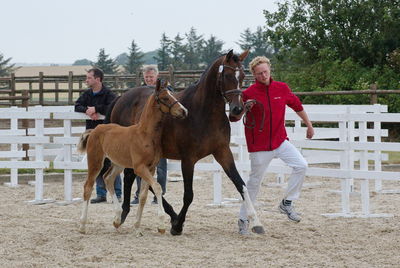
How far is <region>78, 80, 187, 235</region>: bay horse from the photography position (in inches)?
287

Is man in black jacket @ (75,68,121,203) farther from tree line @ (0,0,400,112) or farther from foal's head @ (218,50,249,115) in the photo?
tree line @ (0,0,400,112)

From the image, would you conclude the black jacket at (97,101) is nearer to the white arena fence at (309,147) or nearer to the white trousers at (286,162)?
the white arena fence at (309,147)

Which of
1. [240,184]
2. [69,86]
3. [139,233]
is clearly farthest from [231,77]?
[69,86]

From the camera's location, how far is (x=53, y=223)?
28.0 feet

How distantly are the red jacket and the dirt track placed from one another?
925mm

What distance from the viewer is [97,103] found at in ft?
33.3

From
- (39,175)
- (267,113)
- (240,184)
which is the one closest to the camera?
(240,184)

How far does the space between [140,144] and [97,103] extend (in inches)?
113

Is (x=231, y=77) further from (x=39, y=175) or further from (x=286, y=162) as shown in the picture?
(x=39, y=175)

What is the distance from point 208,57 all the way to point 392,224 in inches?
2786

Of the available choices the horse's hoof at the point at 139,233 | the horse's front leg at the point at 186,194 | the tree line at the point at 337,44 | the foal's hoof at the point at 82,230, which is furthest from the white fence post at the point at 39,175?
the tree line at the point at 337,44

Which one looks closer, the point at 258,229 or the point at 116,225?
the point at 258,229

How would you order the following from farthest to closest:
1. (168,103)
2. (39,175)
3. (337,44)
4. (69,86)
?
(69,86) < (337,44) < (39,175) < (168,103)

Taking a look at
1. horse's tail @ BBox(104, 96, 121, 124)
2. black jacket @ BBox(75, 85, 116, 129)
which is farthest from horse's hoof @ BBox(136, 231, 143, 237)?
black jacket @ BBox(75, 85, 116, 129)
